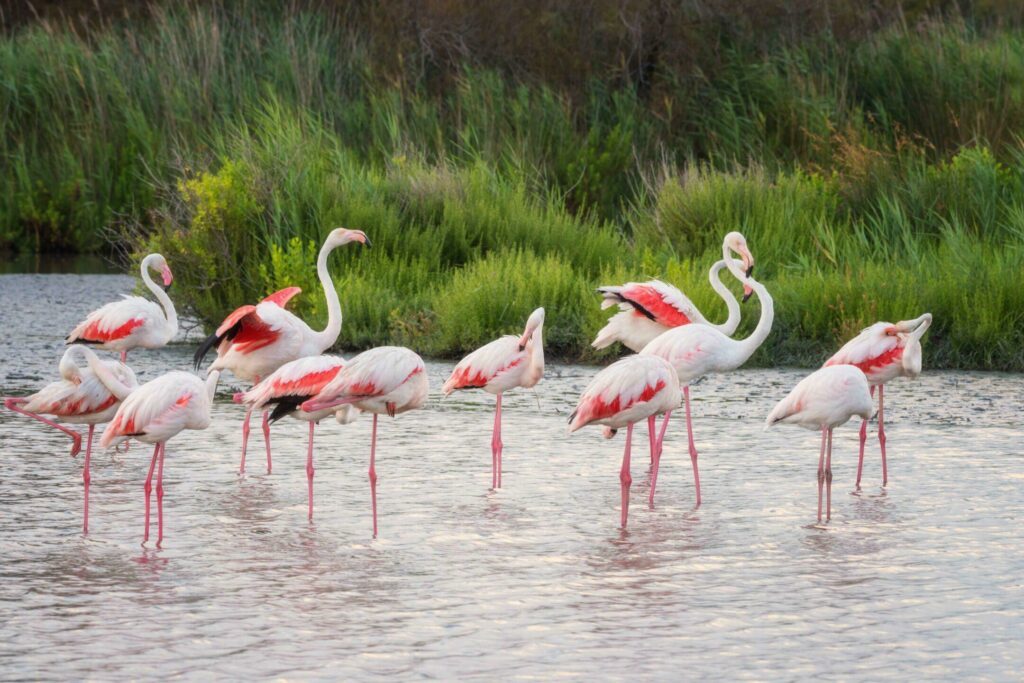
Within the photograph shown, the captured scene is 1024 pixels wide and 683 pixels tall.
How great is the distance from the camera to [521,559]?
5961mm

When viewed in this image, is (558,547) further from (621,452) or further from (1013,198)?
(1013,198)

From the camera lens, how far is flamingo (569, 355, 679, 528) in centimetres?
670

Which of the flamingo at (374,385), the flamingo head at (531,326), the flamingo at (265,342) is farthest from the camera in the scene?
the flamingo at (265,342)

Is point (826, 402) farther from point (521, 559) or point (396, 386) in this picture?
point (396, 386)

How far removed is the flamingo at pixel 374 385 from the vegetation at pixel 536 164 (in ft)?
14.2

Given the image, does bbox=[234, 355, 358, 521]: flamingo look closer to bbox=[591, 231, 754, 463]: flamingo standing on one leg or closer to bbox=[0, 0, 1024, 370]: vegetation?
bbox=[591, 231, 754, 463]: flamingo standing on one leg

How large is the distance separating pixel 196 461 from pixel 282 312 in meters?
0.93

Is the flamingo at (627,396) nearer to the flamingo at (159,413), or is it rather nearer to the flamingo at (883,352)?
the flamingo at (883,352)

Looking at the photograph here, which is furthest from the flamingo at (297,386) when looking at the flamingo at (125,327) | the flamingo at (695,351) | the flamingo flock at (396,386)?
the flamingo at (125,327)

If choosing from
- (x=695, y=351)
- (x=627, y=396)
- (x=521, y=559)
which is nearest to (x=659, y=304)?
(x=695, y=351)

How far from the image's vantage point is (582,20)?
19766mm

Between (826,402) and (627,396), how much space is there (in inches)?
33.1

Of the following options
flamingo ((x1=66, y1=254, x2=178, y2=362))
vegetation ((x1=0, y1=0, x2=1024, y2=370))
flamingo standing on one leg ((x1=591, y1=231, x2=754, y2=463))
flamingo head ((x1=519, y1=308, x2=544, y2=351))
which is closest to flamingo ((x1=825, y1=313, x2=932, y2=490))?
flamingo standing on one leg ((x1=591, y1=231, x2=754, y2=463))

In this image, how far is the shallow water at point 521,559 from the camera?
479 cm
